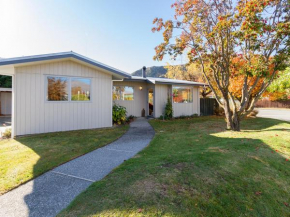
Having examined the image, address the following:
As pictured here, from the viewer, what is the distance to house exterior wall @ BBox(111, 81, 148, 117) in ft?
40.0

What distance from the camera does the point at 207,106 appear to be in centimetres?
1594

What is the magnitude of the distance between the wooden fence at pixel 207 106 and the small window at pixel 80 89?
10.8 m

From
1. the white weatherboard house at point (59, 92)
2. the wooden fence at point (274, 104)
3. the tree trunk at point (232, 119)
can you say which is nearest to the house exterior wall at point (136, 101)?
the white weatherboard house at point (59, 92)

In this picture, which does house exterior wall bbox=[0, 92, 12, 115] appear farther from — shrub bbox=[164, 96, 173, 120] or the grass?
shrub bbox=[164, 96, 173, 120]

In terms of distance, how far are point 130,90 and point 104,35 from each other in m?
5.18

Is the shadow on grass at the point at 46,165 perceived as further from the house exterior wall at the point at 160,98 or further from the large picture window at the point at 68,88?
the house exterior wall at the point at 160,98

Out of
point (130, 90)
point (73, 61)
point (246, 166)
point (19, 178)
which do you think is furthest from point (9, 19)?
point (246, 166)

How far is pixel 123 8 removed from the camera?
455 inches

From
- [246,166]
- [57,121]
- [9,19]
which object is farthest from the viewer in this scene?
[9,19]

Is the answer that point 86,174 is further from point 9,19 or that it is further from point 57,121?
point 9,19

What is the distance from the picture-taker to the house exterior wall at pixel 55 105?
6816 millimetres

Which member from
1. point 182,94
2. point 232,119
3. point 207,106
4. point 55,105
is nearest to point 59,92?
point 55,105

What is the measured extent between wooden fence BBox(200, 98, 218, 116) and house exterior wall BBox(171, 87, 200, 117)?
0.84 meters

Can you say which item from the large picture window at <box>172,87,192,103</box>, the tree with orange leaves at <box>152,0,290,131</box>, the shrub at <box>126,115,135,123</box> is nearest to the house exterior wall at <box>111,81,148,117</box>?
the shrub at <box>126,115,135,123</box>
